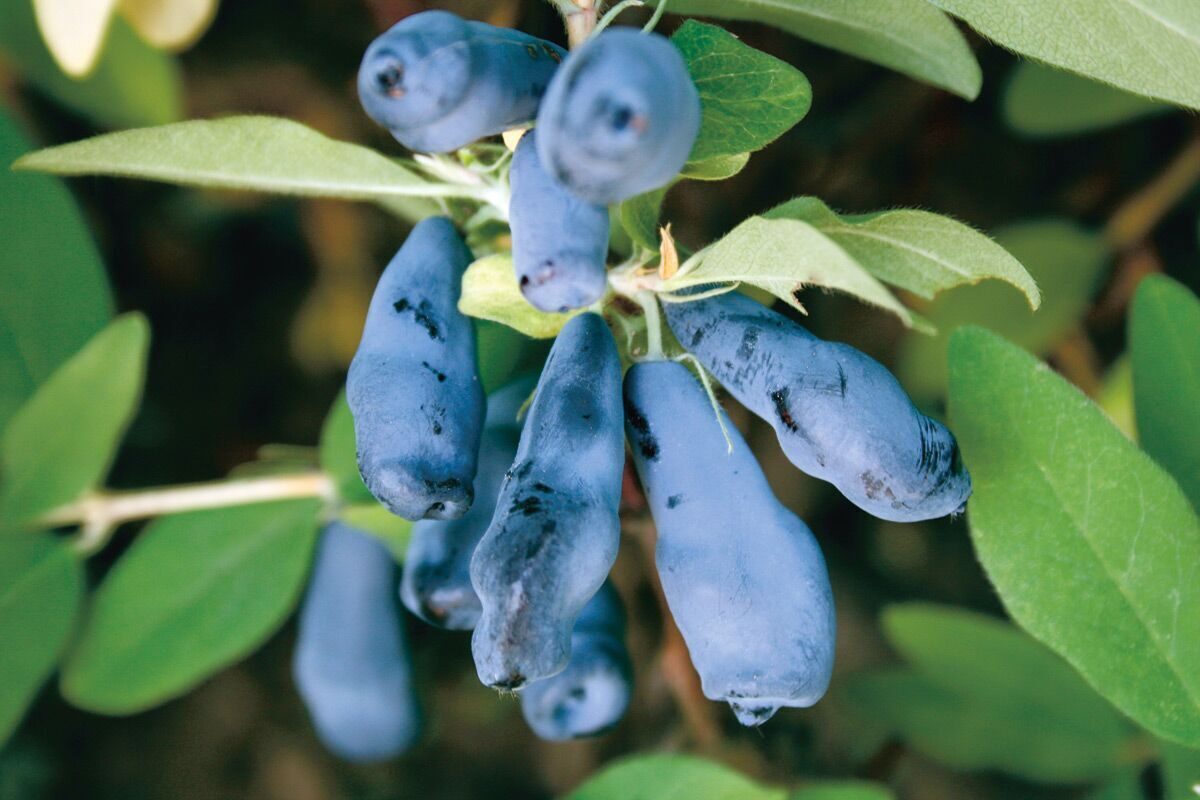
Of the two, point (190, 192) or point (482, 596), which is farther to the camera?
point (190, 192)

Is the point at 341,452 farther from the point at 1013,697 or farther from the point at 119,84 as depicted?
the point at 1013,697

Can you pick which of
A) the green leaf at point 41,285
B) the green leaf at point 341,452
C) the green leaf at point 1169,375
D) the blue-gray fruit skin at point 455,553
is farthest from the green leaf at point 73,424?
the green leaf at point 1169,375

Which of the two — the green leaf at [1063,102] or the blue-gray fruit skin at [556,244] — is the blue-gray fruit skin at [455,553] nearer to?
the blue-gray fruit skin at [556,244]

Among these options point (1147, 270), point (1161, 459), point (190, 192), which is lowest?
point (190, 192)

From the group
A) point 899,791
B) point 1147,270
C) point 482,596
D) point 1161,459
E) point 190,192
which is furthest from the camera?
point 190,192

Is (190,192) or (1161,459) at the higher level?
(1161,459)

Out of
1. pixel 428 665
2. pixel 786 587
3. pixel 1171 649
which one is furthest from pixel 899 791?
pixel 786 587

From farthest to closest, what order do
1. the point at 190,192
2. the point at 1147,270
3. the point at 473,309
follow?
the point at 190,192, the point at 1147,270, the point at 473,309

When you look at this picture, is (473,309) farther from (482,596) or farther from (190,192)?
(190,192)
